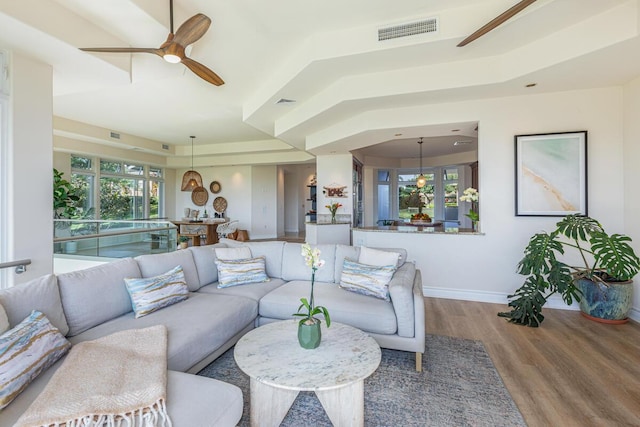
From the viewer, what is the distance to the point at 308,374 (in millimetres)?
1549

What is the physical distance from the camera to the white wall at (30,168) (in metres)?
2.62

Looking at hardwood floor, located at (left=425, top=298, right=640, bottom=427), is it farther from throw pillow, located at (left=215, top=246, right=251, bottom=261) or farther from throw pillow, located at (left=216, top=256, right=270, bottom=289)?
throw pillow, located at (left=215, top=246, right=251, bottom=261)

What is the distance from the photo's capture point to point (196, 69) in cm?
278

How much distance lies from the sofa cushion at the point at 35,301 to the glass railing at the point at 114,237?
9.83 feet

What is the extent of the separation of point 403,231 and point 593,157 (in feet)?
7.97

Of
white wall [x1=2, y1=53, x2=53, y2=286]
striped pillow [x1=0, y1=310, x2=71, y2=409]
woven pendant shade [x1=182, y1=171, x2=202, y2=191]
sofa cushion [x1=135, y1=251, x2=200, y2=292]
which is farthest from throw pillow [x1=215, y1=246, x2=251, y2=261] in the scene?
woven pendant shade [x1=182, y1=171, x2=202, y2=191]

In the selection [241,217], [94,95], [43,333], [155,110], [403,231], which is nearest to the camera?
[43,333]

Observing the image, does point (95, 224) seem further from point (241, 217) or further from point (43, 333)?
point (241, 217)

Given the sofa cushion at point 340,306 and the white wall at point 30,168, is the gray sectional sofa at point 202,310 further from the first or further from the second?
the white wall at point 30,168

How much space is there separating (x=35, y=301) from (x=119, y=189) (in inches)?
312

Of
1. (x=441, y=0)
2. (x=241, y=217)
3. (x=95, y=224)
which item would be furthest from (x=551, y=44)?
(x=241, y=217)

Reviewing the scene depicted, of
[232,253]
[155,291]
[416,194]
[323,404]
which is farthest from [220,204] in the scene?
[323,404]

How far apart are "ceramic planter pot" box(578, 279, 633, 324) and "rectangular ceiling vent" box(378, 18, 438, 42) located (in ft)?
10.7

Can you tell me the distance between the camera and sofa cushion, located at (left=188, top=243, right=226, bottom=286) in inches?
125
